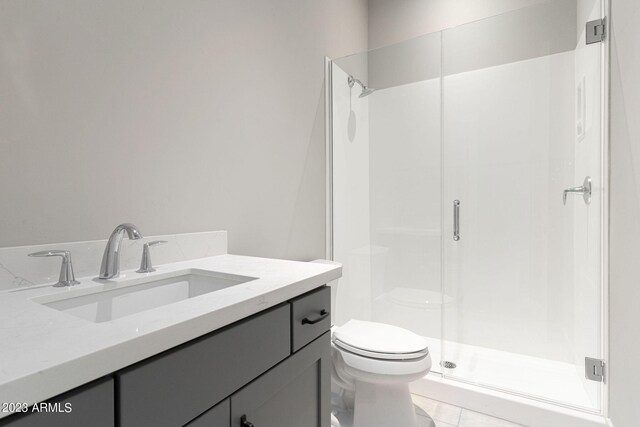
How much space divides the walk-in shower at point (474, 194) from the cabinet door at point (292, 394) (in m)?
1.18

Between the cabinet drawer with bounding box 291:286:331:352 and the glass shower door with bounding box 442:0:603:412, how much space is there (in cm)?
126

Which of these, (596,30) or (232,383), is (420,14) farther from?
(232,383)

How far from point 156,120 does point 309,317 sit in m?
0.80

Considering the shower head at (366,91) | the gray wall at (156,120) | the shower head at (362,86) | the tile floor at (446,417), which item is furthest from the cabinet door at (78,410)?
the shower head at (366,91)

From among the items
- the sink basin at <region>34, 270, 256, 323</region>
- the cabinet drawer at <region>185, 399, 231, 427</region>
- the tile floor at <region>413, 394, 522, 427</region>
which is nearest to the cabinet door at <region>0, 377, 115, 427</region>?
the cabinet drawer at <region>185, 399, 231, 427</region>

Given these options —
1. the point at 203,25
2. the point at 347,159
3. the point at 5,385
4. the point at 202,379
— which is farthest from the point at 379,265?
the point at 5,385

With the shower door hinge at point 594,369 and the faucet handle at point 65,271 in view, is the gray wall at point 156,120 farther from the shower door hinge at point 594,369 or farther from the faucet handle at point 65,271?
the shower door hinge at point 594,369

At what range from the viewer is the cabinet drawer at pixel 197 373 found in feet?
1.66

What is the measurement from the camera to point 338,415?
5.57 feet

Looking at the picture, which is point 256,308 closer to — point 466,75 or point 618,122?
point 618,122

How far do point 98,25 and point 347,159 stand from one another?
5.23 ft

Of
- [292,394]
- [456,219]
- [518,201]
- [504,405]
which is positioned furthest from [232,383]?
[518,201]

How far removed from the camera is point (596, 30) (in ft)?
5.13

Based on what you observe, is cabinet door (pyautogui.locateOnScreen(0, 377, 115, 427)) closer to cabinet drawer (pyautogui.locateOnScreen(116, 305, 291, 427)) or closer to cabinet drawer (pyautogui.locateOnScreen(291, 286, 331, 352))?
cabinet drawer (pyautogui.locateOnScreen(116, 305, 291, 427))
